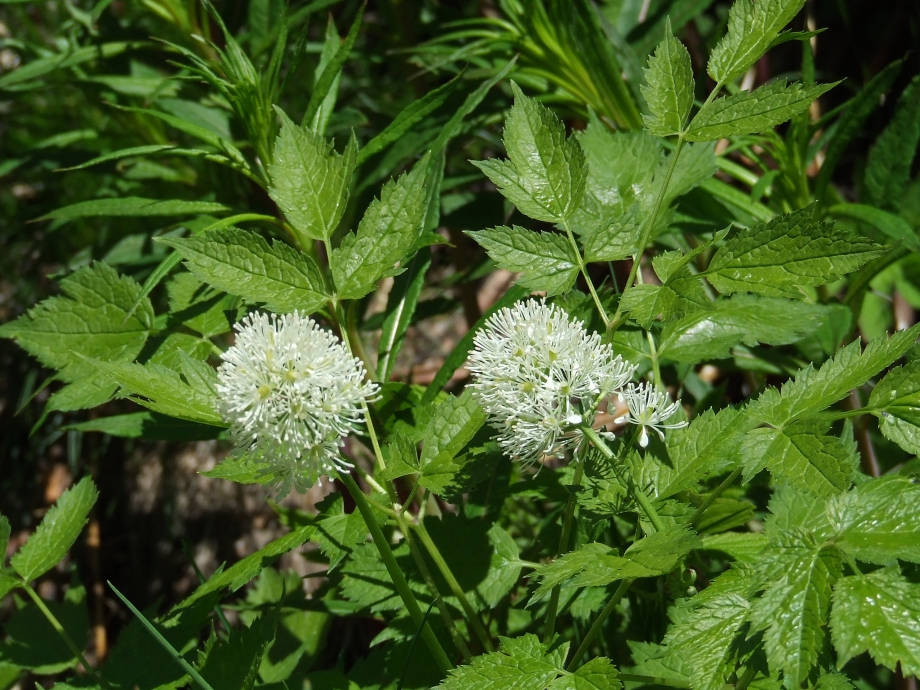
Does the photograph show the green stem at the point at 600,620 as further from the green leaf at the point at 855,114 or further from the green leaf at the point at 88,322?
the green leaf at the point at 855,114

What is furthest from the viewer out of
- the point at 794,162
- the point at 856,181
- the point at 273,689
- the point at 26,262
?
the point at 26,262

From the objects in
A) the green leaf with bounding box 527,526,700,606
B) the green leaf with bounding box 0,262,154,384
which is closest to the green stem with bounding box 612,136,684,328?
the green leaf with bounding box 527,526,700,606

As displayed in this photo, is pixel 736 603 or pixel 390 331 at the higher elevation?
pixel 390 331

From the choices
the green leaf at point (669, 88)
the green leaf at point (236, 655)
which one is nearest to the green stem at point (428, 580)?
the green leaf at point (236, 655)

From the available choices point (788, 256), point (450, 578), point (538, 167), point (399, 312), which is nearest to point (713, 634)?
point (450, 578)

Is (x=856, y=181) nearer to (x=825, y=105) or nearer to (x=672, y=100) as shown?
(x=825, y=105)

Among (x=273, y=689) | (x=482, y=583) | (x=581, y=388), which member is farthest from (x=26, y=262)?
(x=581, y=388)
